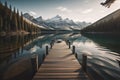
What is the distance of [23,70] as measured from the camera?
1722cm

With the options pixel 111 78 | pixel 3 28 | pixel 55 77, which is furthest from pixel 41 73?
pixel 3 28

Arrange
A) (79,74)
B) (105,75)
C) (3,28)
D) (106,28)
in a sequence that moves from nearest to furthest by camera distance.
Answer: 1. (79,74)
2. (105,75)
3. (3,28)
4. (106,28)

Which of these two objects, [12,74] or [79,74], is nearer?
[79,74]

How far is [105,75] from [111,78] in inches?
41.5

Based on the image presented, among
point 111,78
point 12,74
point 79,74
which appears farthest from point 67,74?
point 12,74

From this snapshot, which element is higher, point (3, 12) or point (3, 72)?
point (3, 12)

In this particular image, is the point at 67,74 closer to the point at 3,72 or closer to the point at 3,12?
the point at 3,72

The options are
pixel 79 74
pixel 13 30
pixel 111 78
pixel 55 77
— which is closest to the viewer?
pixel 55 77

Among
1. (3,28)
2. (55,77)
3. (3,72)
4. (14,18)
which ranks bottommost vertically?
(3,72)

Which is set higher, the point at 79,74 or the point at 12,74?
the point at 79,74

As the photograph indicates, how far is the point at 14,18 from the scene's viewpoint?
10469 cm

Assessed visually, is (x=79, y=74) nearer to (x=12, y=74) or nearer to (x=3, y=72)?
(x=12, y=74)

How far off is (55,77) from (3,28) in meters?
85.7

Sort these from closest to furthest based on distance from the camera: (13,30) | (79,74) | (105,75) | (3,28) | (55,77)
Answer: (55,77)
(79,74)
(105,75)
(3,28)
(13,30)
